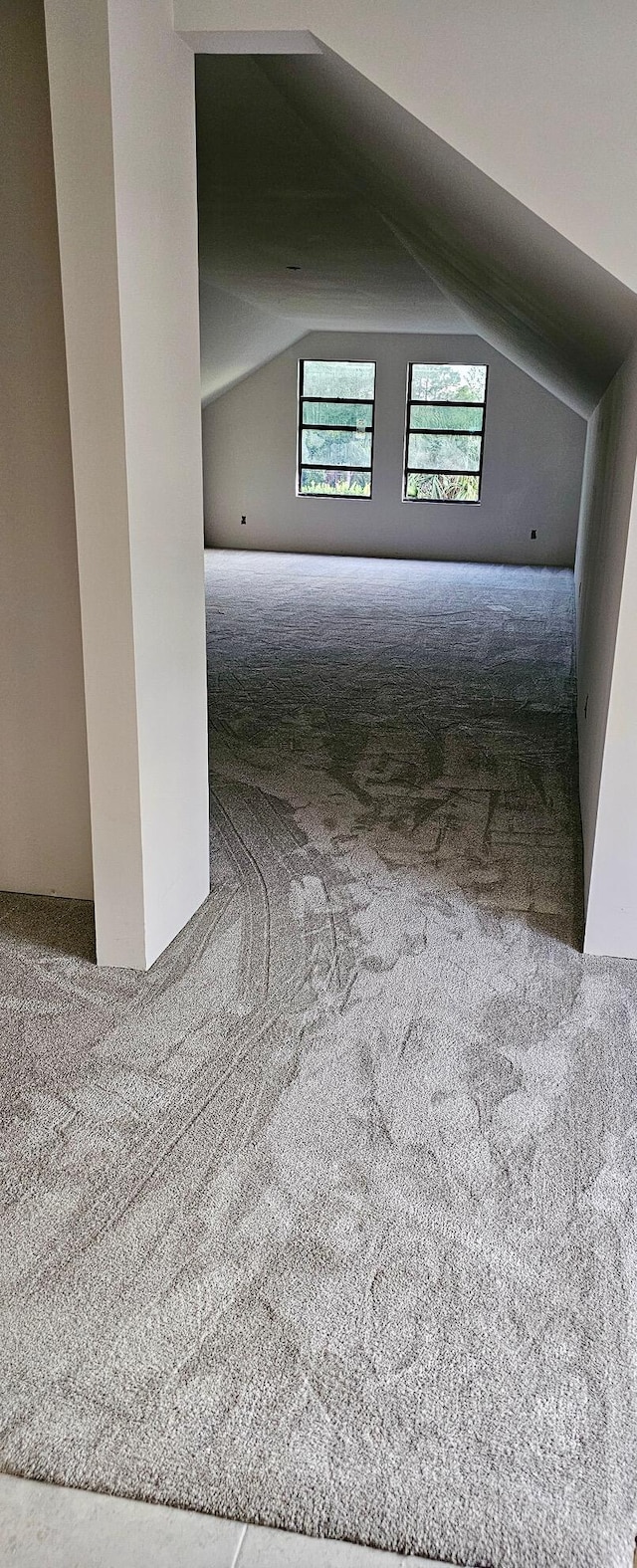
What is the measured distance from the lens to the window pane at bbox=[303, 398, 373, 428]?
41.6 ft

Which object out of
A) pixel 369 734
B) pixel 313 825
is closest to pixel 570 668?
pixel 369 734

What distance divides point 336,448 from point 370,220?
23.6ft

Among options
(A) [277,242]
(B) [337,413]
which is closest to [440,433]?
(B) [337,413]

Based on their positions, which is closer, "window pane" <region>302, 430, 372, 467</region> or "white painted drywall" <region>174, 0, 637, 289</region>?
"white painted drywall" <region>174, 0, 637, 289</region>

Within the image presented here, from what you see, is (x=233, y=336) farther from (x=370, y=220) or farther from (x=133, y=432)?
(x=133, y=432)

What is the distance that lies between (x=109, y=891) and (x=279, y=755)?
6.81 feet

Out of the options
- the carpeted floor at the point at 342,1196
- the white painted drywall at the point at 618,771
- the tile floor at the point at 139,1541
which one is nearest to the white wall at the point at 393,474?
the carpeted floor at the point at 342,1196

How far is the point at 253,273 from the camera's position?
8.08 meters

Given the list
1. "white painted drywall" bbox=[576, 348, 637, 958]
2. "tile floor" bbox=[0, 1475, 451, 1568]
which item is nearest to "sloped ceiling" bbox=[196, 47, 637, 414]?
"white painted drywall" bbox=[576, 348, 637, 958]

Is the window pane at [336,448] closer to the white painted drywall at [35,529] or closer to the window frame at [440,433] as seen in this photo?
the window frame at [440,433]

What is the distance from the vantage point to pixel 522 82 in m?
2.70

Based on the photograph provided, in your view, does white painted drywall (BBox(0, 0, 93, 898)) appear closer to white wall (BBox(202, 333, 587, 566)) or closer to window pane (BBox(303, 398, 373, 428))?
white wall (BBox(202, 333, 587, 566))

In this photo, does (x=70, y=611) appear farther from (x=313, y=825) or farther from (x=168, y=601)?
(x=313, y=825)

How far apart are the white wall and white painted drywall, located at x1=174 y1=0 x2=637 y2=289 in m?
9.86
